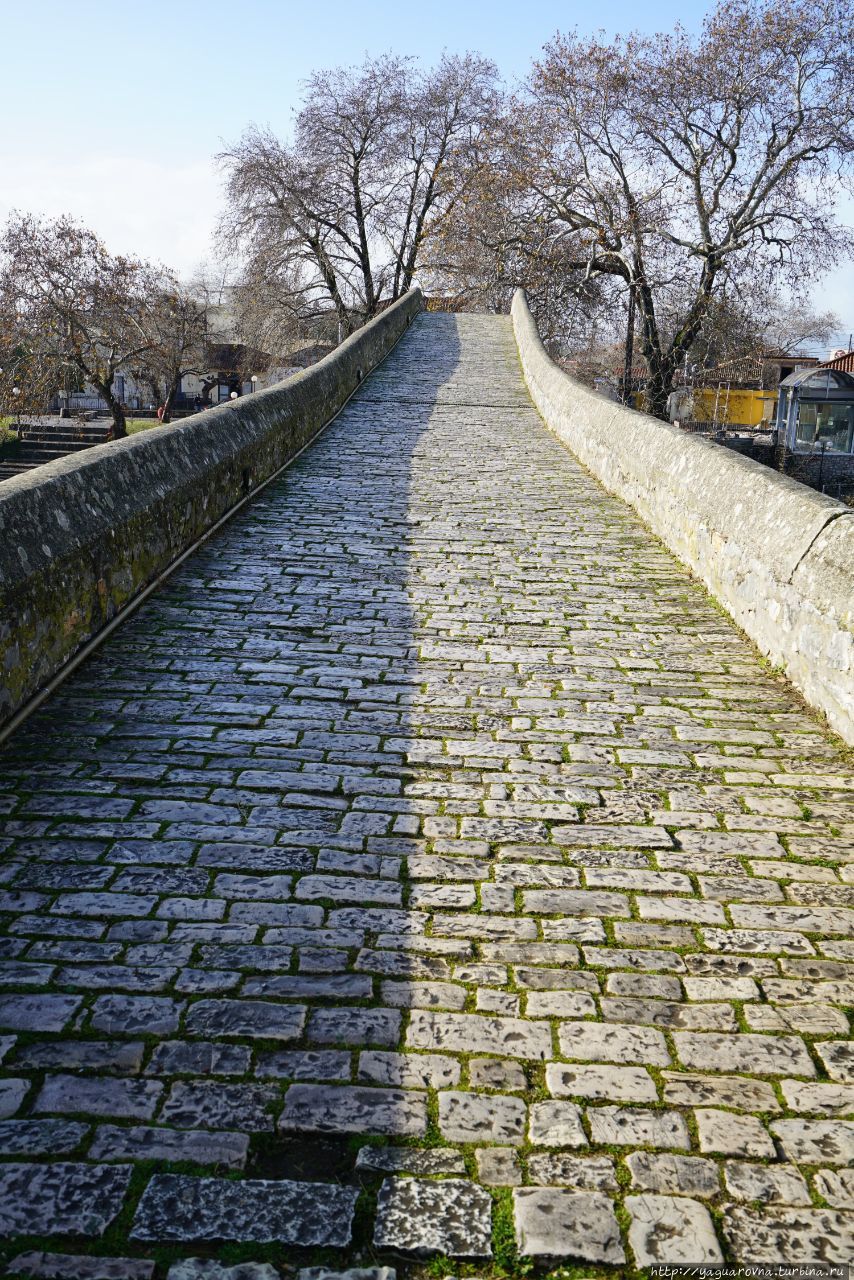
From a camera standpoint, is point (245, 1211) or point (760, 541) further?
point (760, 541)

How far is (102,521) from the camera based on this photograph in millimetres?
5453

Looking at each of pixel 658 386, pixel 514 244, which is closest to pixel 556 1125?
pixel 658 386

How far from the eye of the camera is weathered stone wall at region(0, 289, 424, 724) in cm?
444

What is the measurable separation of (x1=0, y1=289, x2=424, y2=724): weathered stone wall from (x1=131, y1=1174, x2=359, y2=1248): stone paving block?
265 centimetres

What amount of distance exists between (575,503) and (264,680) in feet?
17.4

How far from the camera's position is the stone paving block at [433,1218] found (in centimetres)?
206

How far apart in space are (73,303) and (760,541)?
99.3 ft

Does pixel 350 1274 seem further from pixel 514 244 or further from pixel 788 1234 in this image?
pixel 514 244

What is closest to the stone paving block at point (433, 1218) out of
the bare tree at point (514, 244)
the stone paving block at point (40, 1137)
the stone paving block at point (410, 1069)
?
the stone paving block at point (410, 1069)

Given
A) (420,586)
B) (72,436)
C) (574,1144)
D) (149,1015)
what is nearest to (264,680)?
(420,586)

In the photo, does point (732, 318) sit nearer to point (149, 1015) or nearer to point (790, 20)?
point (790, 20)

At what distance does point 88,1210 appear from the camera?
6.90ft

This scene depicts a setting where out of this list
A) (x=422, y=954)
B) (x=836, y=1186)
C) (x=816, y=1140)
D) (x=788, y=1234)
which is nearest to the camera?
(x=788, y=1234)

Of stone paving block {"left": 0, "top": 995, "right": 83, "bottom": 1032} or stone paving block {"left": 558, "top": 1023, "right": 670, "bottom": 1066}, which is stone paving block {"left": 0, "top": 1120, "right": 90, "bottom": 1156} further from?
stone paving block {"left": 558, "top": 1023, "right": 670, "bottom": 1066}
